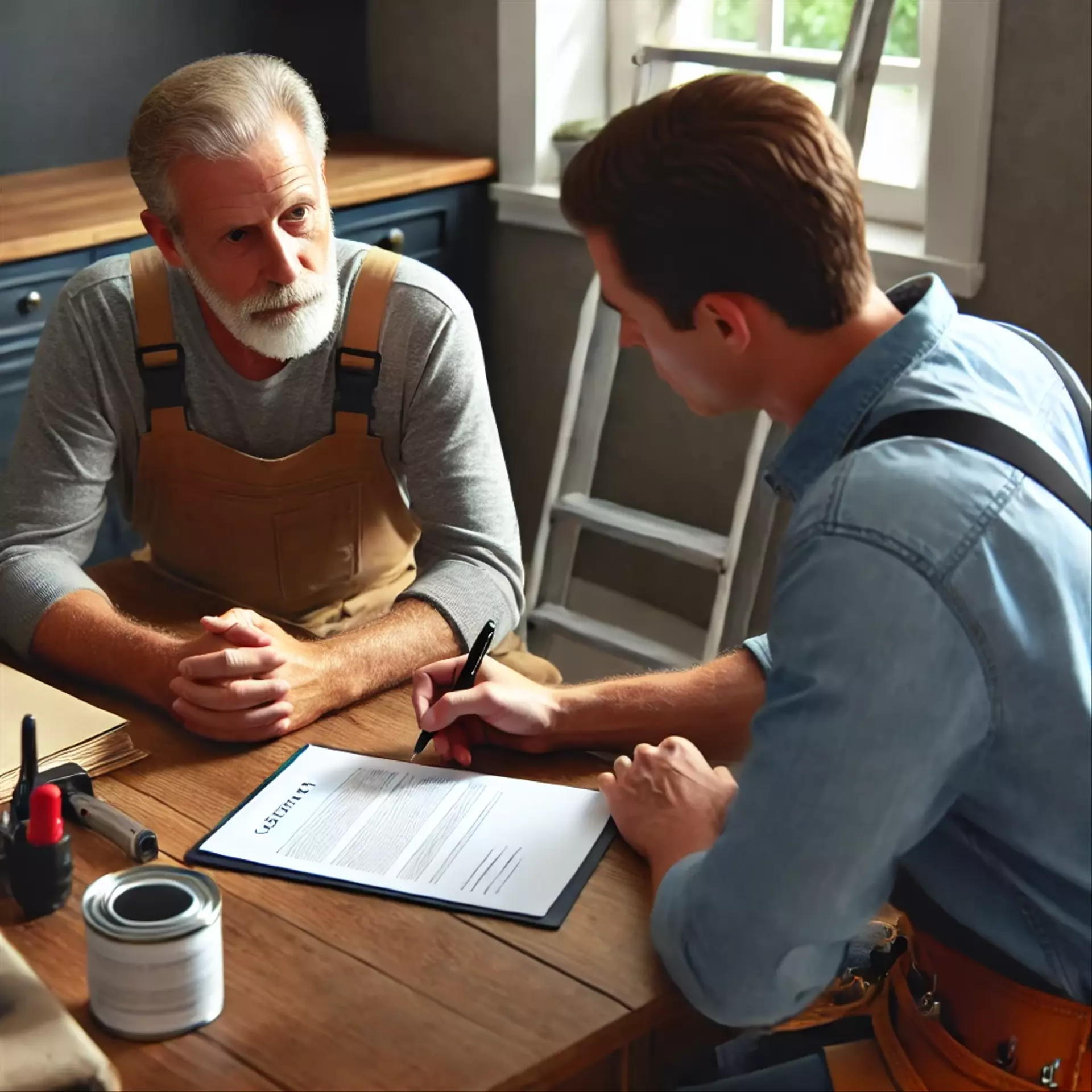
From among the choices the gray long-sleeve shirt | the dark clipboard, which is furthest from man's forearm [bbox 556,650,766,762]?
the gray long-sleeve shirt

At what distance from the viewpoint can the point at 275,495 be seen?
6.68 ft

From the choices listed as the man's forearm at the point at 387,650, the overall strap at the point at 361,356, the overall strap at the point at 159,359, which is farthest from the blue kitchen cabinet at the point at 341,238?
the man's forearm at the point at 387,650

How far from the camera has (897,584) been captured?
974mm

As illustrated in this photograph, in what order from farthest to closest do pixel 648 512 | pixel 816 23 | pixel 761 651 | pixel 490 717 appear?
pixel 648 512 < pixel 816 23 < pixel 761 651 < pixel 490 717

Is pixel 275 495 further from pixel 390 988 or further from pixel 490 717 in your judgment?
pixel 390 988

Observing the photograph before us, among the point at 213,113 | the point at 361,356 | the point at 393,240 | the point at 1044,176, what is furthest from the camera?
the point at 393,240

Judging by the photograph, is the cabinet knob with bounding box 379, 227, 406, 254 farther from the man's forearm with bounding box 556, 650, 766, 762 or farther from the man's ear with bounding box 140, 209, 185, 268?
the man's forearm with bounding box 556, 650, 766, 762

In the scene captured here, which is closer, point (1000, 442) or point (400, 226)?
point (1000, 442)

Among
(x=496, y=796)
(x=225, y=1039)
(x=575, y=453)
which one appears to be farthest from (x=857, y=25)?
(x=225, y=1039)

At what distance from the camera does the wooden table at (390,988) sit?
3.42 feet

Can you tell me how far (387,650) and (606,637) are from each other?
4.46 ft

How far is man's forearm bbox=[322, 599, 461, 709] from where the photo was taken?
5.32ft

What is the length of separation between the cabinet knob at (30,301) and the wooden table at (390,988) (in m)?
1.52

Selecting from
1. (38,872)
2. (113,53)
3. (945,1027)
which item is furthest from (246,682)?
(113,53)
